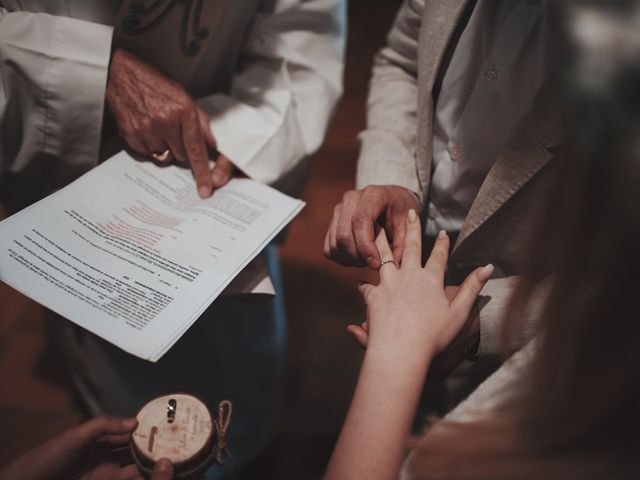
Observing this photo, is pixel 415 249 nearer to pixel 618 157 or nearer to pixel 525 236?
pixel 525 236

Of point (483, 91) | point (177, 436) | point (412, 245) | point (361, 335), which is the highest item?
point (483, 91)

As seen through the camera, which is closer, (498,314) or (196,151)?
(498,314)

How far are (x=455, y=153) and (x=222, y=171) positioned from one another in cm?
39

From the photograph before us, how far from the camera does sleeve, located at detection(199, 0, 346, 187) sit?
96cm

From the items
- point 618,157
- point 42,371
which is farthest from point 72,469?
point 42,371

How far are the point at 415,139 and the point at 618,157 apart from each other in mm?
607

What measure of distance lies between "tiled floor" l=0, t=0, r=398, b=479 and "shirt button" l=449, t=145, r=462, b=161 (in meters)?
0.92

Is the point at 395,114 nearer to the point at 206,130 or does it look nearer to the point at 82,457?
the point at 206,130

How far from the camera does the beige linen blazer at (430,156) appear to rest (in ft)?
2.31

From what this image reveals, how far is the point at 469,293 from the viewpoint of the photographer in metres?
0.67

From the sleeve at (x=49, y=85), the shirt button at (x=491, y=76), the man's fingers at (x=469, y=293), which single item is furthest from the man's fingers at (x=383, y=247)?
the sleeve at (x=49, y=85)

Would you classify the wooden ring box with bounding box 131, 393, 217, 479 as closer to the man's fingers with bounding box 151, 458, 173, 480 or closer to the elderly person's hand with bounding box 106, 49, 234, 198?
the man's fingers with bounding box 151, 458, 173, 480

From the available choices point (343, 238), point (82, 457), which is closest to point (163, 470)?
point (82, 457)

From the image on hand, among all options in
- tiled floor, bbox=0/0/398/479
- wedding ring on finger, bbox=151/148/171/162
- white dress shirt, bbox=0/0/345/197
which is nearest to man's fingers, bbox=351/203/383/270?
white dress shirt, bbox=0/0/345/197
